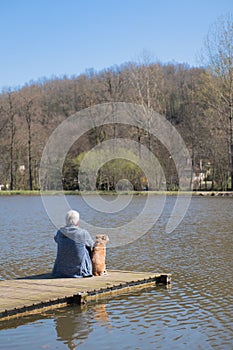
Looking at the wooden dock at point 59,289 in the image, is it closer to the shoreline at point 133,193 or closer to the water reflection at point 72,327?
the water reflection at point 72,327

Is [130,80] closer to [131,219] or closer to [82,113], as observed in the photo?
[82,113]

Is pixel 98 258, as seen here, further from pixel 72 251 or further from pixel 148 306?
pixel 148 306

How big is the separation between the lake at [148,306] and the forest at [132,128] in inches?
1122

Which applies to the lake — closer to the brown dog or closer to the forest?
the brown dog

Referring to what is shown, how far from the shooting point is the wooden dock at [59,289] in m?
8.02

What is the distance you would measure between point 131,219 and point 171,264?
11139mm

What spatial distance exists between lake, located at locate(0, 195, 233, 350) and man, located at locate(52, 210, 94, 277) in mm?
974

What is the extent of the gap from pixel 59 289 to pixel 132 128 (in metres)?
42.4

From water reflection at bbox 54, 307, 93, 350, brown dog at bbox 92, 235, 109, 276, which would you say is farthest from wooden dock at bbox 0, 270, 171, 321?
water reflection at bbox 54, 307, 93, 350

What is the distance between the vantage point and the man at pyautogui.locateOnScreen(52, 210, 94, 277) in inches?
385

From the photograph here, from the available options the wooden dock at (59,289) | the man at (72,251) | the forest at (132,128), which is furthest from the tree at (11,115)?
the wooden dock at (59,289)

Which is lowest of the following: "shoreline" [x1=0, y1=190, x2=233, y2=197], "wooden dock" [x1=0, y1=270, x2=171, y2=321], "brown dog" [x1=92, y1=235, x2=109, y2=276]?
"wooden dock" [x1=0, y1=270, x2=171, y2=321]

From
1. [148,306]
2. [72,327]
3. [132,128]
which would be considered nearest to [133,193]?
[132,128]

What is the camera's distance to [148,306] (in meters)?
8.67
